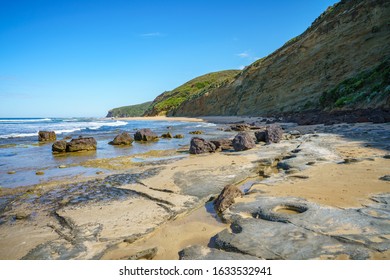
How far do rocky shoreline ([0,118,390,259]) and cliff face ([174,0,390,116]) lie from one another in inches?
640

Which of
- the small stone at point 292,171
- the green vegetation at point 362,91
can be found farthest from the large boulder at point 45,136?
the green vegetation at point 362,91

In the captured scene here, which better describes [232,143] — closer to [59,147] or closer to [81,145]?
[81,145]

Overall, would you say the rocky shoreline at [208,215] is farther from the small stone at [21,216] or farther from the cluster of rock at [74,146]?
the cluster of rock at [74,146]

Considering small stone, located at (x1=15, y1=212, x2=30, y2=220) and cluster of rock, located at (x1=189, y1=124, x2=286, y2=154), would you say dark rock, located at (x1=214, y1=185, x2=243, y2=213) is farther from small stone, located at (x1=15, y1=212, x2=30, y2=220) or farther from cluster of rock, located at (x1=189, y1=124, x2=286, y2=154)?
cluster of rock, located at (x1=189, y1=124, x2=286, y2=154)

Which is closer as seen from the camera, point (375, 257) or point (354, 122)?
point (375, 257)

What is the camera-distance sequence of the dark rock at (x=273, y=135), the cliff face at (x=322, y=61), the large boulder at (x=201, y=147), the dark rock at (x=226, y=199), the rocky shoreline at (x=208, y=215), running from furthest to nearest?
the cliff face at (x=322, y=61), the dark rock at (x=273, y=135), the large boulder at (x=201, y=147), the dark rock at (x=226, y=199), the rocky shoreline at (x=208, y=215)

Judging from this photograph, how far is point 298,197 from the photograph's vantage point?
172 inches

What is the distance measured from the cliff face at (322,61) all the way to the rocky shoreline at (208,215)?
53.4 feet

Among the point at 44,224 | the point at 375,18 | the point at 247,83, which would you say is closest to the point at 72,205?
the point at 44,224

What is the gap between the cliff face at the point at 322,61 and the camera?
2673 centimetres

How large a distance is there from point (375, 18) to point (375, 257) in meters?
33.0

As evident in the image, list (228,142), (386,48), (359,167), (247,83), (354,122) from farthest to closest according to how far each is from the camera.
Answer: (247,83)
(386,48)
(354,122)
(228,142)
(359,167)

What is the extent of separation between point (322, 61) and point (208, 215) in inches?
1250
